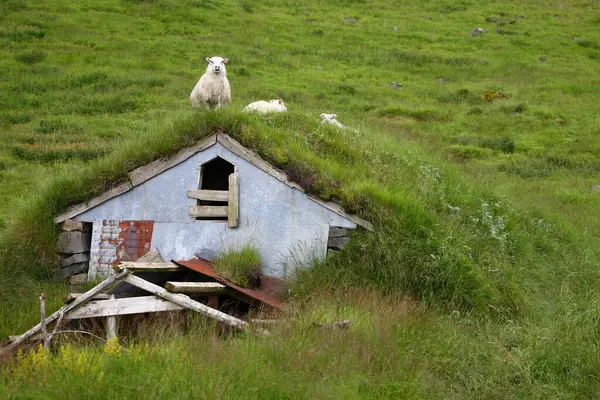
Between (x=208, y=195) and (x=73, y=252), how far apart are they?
8.02ft

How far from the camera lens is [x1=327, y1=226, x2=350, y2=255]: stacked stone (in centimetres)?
1215

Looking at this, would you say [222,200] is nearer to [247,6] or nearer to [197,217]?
[197,217]

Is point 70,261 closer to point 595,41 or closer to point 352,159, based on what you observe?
point 352,159

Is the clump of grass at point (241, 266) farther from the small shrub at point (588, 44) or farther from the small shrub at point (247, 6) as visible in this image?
the small shrub at point (588, 44)

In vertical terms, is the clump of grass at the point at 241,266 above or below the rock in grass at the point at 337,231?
below

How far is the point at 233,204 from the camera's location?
12602mm

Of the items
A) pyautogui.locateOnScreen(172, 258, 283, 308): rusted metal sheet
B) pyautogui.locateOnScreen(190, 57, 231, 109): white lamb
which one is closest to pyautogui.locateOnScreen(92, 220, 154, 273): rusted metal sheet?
pyautogui.locateOnScreen(172, 258, 283, 308): rusted metal sheet

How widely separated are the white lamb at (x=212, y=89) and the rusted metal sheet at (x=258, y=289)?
330 centimetres

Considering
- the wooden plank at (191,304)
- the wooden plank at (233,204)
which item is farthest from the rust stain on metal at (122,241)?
the wooden plank at (191,304)

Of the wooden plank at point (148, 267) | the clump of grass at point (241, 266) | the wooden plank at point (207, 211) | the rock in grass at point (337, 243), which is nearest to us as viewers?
the wooden plank at point (148, 267)

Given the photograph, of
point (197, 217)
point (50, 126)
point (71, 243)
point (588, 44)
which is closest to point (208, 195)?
point (197, 217)

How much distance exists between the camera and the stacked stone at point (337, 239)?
1215 cm

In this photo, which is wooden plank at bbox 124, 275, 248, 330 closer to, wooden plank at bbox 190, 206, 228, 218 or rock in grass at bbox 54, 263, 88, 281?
wooden plank at bbox 190, 206, 228, 218

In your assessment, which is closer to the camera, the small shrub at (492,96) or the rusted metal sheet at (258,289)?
the rusted metal sheet at (258,289)
